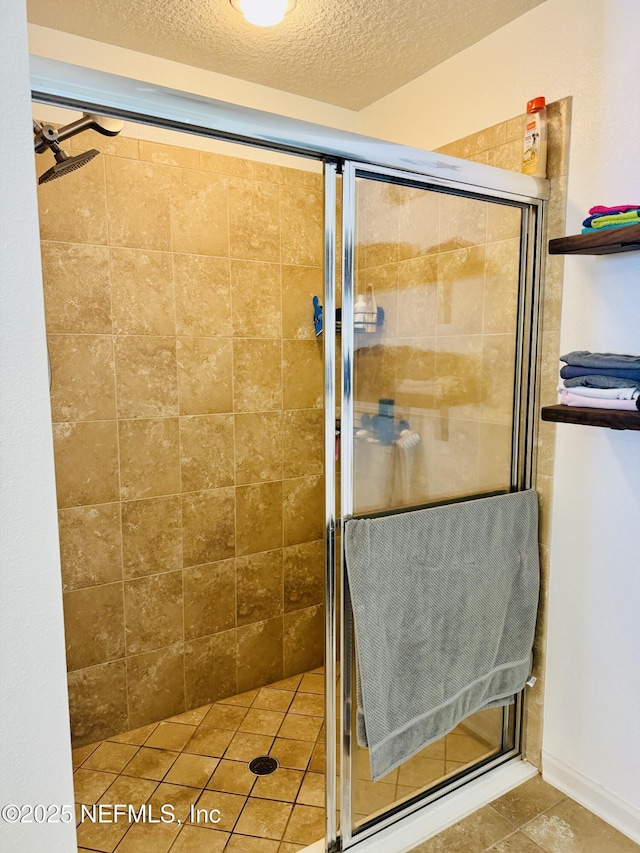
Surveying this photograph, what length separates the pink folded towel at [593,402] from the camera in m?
1.29

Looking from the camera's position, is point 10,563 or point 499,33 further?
point 499,33

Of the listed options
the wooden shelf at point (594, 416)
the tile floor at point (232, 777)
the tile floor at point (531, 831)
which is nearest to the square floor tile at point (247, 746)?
the tile floor at point (232, 777)

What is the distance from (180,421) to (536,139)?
Answer: 4.82 ft

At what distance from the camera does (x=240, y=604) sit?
7.49 feet

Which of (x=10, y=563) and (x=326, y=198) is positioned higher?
(x=326, y=198)

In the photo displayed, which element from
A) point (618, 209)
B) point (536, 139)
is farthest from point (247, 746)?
point (536, 139)

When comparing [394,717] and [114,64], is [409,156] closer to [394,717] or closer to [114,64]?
[114,64]

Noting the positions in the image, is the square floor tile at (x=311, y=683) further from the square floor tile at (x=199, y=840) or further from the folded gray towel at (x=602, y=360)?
the folded gray towel at (x=602, y=360)

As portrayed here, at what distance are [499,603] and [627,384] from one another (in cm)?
72

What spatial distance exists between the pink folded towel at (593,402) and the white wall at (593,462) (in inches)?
7.6

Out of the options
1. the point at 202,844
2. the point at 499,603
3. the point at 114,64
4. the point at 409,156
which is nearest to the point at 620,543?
the point at 499,603

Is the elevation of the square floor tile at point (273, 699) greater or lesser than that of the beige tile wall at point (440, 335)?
lesser

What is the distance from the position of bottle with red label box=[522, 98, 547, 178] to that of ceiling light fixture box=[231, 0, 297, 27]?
741 millimetres

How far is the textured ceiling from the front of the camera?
162cm
